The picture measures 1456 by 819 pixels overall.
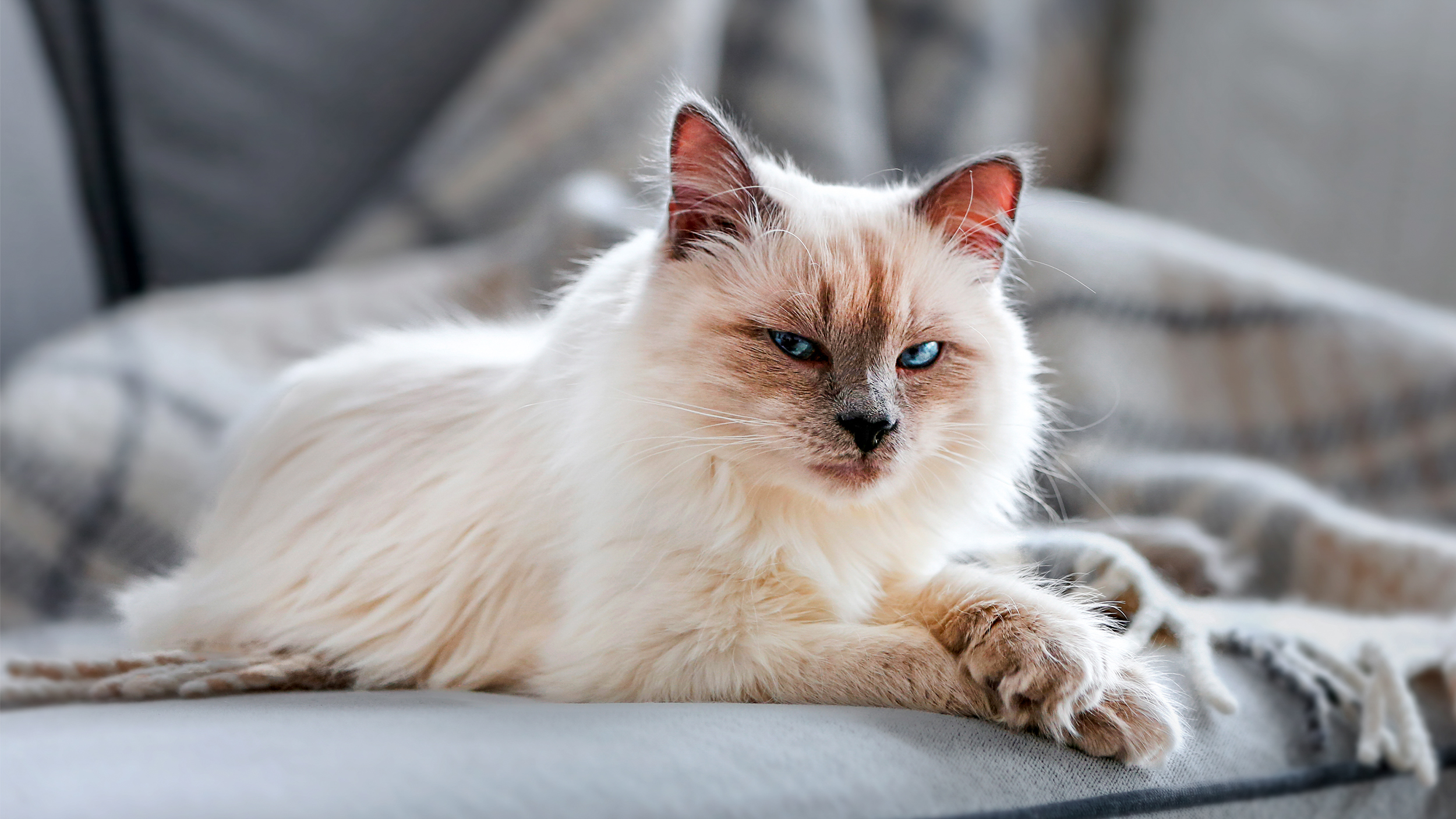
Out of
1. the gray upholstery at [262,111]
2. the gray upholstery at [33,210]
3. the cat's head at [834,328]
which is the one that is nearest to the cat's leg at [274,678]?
the cat's head at [834,328]

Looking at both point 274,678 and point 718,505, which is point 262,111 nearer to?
point 274,678

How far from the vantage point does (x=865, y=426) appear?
849 mm

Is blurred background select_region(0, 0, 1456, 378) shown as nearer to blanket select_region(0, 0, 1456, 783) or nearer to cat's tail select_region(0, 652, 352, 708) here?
blanket select_region(0, 0, 1456, 783)

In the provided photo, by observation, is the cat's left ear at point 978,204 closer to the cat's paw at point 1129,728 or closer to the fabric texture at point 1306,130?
the cat's paw at point 1129,728

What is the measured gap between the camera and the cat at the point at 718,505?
858mm

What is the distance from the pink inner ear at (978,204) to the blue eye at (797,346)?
182 millimetres

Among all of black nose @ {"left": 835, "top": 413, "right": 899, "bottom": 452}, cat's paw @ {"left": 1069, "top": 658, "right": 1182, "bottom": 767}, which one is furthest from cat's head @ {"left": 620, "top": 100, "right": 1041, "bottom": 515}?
cat's paw @ {"left": 1069, "top": 658, "right": 1182, "bottom": 767}

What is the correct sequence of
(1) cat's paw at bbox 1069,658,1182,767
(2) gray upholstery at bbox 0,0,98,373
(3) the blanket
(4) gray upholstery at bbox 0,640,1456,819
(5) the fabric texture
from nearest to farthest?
(4) gray upholstery at bbox 0,640,1456,819 < (1) cat's paw at bbox 1069,658,1182,767 < (3) the blanket < (2) gray upholstery at bbox 0,0,98,373 < (5) the fabric texture

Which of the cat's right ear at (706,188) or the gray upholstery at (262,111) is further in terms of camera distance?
the gray upholstery at (262,111)

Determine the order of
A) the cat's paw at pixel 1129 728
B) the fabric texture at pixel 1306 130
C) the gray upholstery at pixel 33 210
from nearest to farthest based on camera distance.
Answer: the cat's paw at pixel 1129 728
the gray upholstery at pixel 33 210
the fabric texture at pixel 1306 130

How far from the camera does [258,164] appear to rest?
6.29ft

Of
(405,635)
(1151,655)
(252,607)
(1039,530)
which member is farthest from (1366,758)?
(252,607)

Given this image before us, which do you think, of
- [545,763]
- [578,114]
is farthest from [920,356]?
[578,114]

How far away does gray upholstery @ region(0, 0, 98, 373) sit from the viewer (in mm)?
1577
